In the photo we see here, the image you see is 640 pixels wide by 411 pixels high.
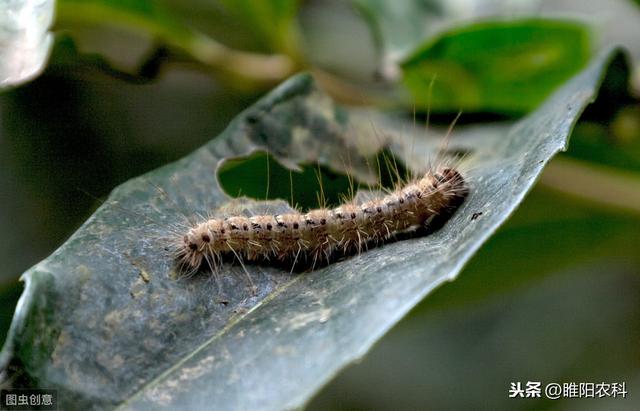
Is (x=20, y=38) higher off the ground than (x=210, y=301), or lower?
higher

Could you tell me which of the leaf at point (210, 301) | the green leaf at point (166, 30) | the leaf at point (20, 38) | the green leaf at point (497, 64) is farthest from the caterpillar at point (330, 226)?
the green leaf at point (166, 30)

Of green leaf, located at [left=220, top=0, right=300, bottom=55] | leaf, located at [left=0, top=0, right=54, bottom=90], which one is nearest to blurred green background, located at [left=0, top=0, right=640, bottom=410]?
green leaf, located at [left=220, top=0, right=300, bottom=55]

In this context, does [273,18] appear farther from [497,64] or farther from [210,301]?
[210,301]

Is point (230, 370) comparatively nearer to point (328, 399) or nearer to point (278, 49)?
point (278, 49)

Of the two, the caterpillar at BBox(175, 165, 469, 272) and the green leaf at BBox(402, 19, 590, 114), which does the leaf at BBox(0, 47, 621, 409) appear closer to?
the caterpillar at BBox(175, 165, 469, 272)

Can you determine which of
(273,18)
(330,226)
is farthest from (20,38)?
(273,18)

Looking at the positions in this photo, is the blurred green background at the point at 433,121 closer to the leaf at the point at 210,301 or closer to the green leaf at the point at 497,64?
the green leaf at the point at 497,64
